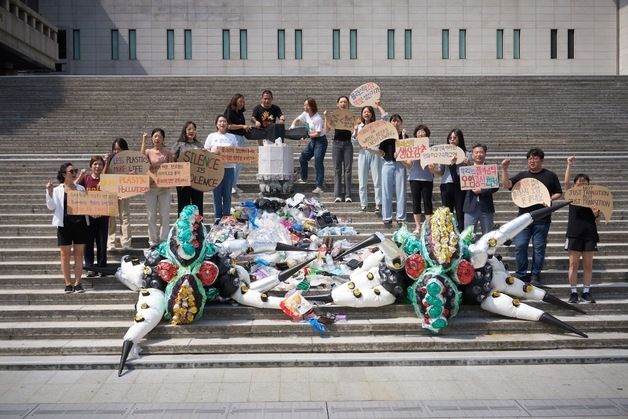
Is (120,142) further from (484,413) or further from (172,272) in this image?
(484,413)

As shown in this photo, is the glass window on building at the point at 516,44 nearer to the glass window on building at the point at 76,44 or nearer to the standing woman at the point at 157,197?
the glass window on building at the point at 76,44

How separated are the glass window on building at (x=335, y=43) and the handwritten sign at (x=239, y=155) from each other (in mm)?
27592

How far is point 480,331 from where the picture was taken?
8.41m

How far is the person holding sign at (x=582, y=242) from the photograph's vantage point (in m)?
9.02

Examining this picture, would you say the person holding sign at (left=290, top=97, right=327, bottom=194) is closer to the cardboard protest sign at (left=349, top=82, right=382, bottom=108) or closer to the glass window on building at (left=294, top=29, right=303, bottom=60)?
the cardboard protest sign at (left=349, top=82, right=382, bottom=108)

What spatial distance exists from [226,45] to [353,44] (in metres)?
6.79

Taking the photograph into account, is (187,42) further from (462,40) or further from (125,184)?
(125,184)

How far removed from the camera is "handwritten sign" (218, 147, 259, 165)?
11031 mm

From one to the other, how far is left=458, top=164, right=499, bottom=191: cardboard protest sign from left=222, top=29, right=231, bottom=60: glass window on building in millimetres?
29952

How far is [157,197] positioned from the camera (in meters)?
10.4

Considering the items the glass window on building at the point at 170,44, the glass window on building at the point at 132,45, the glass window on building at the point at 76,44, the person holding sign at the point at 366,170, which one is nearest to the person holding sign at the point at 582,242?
the person holding sign at the point at 366,170

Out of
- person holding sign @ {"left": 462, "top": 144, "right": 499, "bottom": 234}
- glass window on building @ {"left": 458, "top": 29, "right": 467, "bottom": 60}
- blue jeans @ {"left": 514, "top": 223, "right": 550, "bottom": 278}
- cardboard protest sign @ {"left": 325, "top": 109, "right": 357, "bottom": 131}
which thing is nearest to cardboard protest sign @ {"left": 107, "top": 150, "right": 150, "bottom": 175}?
cardboard protest sign @ {"left": 325, "top": 109, "right": 357, "bottom": 131}

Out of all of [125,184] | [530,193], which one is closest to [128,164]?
[125,184]

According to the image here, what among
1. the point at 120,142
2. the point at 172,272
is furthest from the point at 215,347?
the point at 120,142
